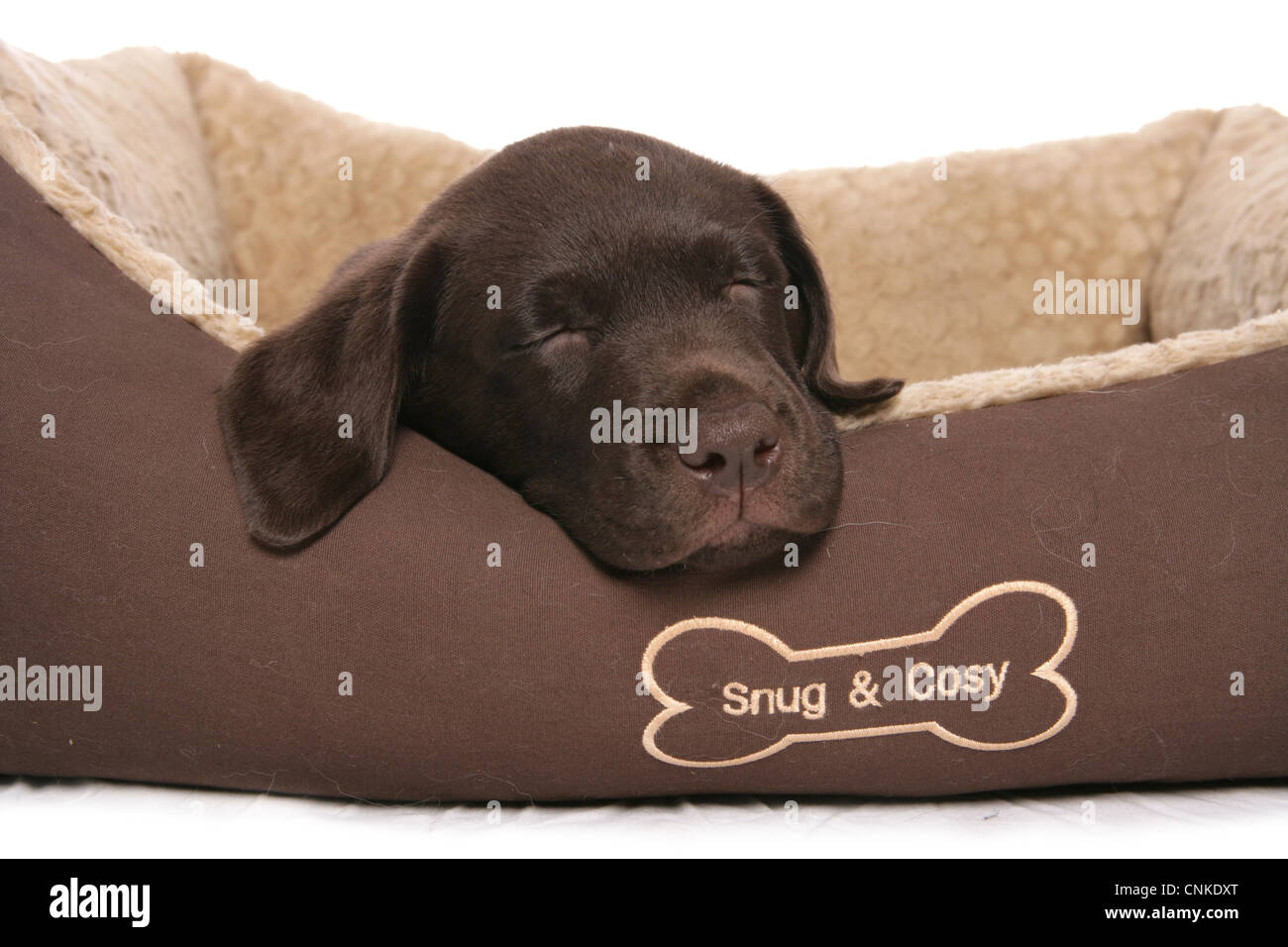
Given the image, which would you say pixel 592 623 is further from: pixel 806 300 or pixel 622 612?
pixel 806 300

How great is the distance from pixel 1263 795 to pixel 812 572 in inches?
33.1

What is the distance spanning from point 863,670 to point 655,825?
0.41m

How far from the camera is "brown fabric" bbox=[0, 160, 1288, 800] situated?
1673mm

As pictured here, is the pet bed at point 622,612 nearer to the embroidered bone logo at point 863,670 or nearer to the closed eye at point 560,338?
the embroidered bone logo at point 863,670

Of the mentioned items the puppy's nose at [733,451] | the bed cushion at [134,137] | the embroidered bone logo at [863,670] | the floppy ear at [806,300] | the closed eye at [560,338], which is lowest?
the embroidered bone logo at [863,670]

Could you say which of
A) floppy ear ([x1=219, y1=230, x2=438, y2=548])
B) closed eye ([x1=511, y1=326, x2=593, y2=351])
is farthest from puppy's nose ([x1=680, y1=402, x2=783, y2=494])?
floppy ear ([x1=219, y1=230, x2=438, y2=548])

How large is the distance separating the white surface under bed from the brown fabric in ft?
0.17

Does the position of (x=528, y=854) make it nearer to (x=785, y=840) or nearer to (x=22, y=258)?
(x=785, y=840)

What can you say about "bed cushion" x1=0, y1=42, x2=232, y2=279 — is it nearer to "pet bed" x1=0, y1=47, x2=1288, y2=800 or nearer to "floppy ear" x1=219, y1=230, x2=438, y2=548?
"floppy ear" x1=219, y1=230, x2=438, y2=548

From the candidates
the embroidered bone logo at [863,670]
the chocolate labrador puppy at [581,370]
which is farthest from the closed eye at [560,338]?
the embroidered bone logo at [863,670]

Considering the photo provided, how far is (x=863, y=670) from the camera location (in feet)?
5.48

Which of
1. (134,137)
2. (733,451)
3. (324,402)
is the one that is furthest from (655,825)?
(134,137)

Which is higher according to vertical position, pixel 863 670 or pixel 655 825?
pixel 863 670

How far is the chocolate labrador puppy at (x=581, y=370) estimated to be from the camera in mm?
1669
